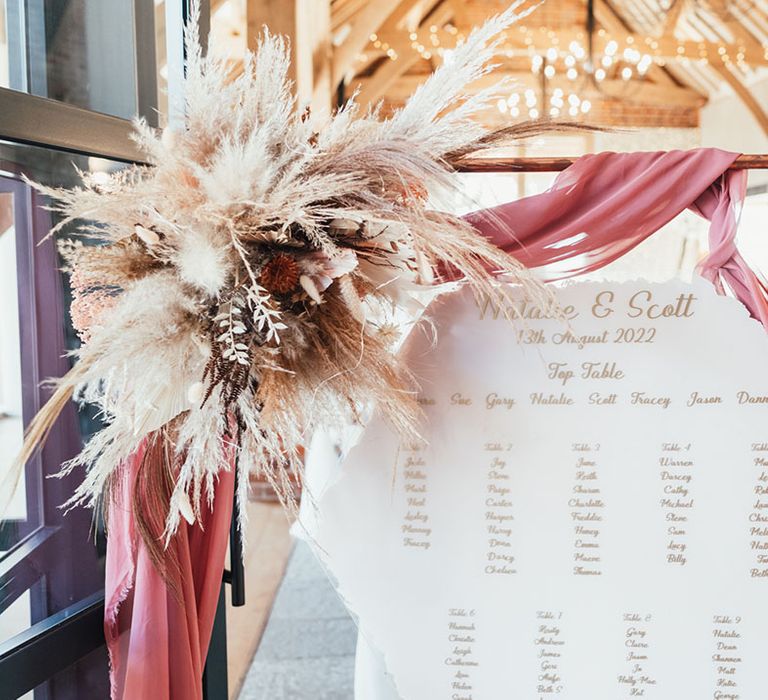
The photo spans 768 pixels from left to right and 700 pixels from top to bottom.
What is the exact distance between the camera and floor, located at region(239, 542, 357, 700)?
8.70ft

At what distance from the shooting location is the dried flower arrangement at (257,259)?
98 cm

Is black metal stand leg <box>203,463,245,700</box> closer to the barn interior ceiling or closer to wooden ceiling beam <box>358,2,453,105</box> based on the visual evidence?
the barn interior ceiling

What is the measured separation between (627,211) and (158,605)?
1.17 metres

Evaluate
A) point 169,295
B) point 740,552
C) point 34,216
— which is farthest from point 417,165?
point 740,552

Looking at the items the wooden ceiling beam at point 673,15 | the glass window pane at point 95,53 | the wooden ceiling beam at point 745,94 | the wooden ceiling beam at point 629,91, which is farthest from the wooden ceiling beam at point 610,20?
the glass window pane at point 95,53

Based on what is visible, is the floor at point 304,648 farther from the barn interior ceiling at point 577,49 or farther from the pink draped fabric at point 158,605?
the barn interior ceiling at point 577,49

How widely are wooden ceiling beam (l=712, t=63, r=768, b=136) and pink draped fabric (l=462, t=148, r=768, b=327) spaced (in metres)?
5.18

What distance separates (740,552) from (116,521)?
120 cm

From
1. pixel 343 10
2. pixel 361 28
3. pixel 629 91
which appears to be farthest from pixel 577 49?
pixel 343 10

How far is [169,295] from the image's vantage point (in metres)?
1.00

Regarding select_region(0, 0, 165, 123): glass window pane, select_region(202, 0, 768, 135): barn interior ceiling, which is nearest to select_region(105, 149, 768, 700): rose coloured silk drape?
select_region(0, 0, 165, 123): glass window pane

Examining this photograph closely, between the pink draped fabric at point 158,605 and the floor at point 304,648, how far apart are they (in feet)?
4.70

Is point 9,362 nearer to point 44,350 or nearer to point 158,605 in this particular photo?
point 44,350

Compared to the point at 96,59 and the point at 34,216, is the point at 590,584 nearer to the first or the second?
the point at 34,216
